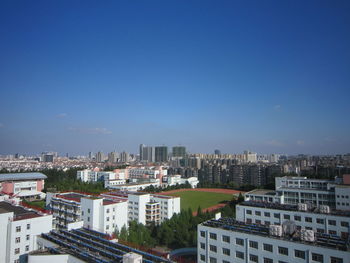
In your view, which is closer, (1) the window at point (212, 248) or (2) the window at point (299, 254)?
(2) the window at point (299, 254)

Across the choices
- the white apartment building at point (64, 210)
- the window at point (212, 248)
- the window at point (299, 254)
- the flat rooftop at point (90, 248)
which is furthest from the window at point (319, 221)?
the white apartment building at point (64, 210)

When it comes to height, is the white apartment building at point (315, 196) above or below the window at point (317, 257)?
below

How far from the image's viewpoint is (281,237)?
791cm

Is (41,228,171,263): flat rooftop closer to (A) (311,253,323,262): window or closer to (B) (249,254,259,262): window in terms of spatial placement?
(B) (249,254,259,262): window

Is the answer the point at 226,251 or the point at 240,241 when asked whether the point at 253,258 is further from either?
the point at 226,251

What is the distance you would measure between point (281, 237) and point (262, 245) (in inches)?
26.2

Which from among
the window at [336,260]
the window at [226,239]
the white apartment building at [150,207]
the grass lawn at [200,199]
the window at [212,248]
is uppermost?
the window at [336,260]

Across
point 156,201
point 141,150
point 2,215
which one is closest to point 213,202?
point 156,201

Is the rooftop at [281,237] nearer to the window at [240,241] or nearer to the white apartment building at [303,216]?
the window at [240,241]

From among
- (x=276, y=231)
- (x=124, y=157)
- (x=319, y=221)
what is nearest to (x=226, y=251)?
(x=276, y=231)

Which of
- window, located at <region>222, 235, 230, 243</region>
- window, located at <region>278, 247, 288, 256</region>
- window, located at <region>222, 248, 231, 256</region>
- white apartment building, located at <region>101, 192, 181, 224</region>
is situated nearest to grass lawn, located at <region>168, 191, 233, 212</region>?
white apartment building, located at <region>101, 192, 181, 224</region>

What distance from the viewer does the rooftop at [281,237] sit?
23.9 feet

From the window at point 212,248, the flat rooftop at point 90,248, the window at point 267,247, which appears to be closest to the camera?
the flat rooftop at point 90,248

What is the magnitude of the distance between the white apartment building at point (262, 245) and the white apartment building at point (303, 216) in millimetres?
2910
